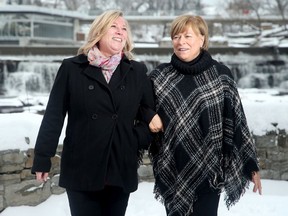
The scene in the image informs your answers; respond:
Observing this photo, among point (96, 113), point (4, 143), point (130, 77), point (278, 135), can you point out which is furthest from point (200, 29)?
point (278, 135)

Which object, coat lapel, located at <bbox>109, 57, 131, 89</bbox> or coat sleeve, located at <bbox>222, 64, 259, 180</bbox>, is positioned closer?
coat lapel, located at <bbox>109, 57, 131, 89</bbox>

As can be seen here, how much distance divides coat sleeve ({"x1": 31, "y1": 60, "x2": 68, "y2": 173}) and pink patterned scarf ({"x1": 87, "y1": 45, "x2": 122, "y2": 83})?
0.17 metres

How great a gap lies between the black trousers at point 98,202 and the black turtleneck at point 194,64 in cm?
79

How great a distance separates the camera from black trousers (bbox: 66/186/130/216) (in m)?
2.29

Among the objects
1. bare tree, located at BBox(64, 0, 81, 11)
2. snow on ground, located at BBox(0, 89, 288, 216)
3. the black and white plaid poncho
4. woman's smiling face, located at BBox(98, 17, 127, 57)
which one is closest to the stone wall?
snow on ground, located at BBox(0, 89, 288, 216)

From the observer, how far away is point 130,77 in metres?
2.36

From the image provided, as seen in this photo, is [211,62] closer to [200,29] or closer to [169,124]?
[200,29]

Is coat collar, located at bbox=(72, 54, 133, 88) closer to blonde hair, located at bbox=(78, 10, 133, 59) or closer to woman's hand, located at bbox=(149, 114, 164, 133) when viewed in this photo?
blonde hair, located at bbox=(78, 10, 133, 59)

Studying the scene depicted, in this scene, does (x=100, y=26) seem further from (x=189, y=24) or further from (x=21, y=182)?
(x=21, y=182)

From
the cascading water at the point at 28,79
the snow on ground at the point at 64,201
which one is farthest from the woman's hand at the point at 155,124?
the cascading water at the point at 28,79

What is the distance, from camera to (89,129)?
225cm

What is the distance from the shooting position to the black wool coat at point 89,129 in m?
2.24

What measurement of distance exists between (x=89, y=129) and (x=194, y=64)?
2.43 ft

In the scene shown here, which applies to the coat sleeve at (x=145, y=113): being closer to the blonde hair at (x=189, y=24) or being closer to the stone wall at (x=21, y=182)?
the blonde hair at (x=189, y=24)
